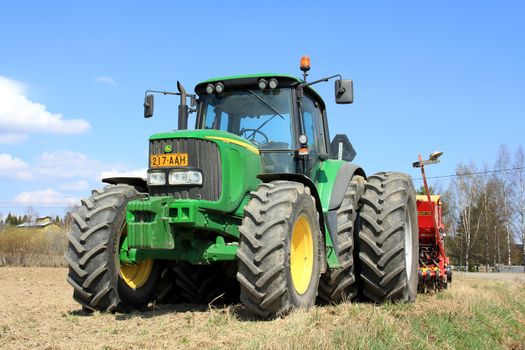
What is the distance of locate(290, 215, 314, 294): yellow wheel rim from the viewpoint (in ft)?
19.6

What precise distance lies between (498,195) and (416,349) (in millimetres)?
47360

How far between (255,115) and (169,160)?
5.11 ft

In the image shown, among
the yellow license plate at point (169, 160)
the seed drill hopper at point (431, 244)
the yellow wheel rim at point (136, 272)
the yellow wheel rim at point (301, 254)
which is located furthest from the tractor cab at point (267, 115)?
the seed drill hopper at point (431, 244)

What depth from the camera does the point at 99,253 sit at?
6.07 metres

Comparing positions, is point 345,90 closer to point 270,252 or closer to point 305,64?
point 305,64


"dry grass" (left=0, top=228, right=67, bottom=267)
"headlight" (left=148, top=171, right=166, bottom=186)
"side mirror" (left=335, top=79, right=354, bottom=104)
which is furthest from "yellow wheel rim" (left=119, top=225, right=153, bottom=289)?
"dry grass" (left=0, top=228, right=67, bottom=267)

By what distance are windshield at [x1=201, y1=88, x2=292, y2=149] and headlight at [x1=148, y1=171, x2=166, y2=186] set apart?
141cm

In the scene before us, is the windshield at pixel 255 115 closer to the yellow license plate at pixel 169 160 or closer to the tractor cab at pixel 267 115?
the tractor cab at pixel 267 115

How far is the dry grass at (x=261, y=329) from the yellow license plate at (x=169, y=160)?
1541 millimetres

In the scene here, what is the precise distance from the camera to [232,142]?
6.34m

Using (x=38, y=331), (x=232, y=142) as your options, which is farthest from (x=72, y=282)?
(x=232, y=142)

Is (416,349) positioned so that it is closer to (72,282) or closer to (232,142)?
(232,142)

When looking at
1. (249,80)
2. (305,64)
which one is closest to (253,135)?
(249,80)

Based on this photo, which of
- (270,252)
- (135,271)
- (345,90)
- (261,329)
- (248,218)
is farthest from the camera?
(345,90)
